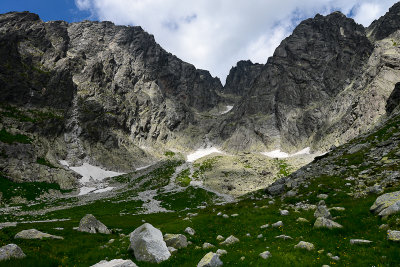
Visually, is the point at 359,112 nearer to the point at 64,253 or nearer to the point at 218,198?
the point at 218,198

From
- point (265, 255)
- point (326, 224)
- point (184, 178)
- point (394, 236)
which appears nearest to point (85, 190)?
point (184, 178)

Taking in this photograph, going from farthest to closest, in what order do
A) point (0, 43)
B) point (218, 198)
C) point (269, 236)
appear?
point (0, 43)
point (218, 198)
point (269, 236)

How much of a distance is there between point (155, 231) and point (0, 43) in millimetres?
192458

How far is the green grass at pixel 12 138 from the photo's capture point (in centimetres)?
11284

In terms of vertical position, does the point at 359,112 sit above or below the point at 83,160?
above

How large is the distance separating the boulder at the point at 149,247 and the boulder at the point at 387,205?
13156 millimetres

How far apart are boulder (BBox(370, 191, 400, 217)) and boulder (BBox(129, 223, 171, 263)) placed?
A: 13156mm

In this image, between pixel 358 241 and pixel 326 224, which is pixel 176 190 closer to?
pixel 326 224

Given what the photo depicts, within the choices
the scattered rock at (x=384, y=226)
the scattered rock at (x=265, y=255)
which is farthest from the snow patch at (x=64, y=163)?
the scattered rock at (x=384, y=226)

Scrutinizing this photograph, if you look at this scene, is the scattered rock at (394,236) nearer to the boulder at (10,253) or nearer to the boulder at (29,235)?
the boulder at (10,253)

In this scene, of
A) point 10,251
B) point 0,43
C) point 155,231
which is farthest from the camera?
point 0,43

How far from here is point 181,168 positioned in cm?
17150

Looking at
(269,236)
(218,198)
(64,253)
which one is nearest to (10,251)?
(64,253)

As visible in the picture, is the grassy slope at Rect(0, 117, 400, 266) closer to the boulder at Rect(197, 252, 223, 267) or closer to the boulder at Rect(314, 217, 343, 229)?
the boulder at Rect(314, 217, 343, 229)
